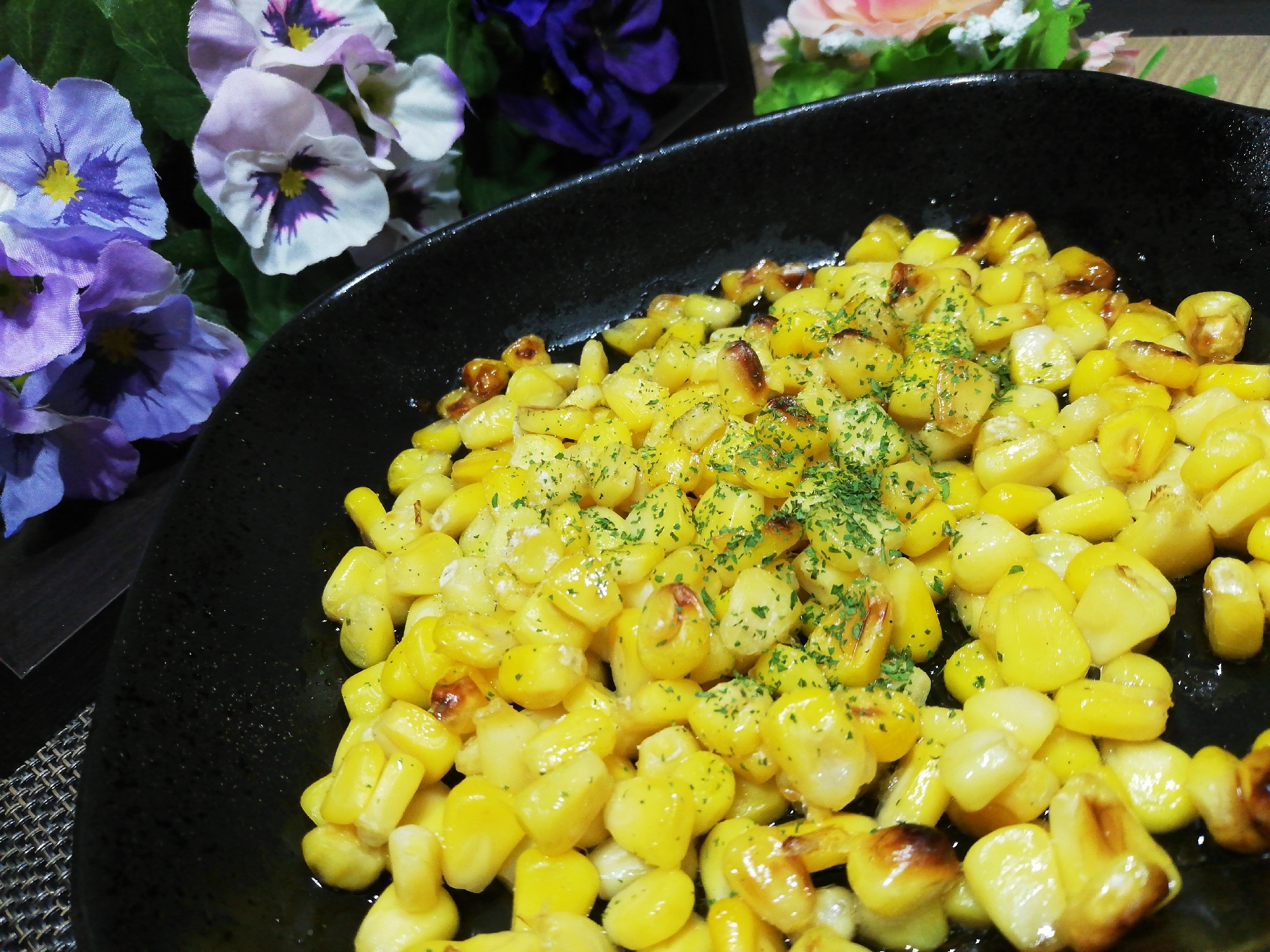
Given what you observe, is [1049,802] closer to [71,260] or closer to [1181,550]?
[1181,550]

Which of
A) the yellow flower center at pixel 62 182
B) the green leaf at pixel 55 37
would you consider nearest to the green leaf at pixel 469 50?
the green leaf at pixel 55 37

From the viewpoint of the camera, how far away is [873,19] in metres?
1.75

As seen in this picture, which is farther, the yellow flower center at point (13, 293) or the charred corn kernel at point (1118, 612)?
the yellow flower center at point (13, 293)

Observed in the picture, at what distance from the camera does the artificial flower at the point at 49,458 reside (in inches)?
50.0

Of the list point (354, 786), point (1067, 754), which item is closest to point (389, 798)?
point (354, 786)

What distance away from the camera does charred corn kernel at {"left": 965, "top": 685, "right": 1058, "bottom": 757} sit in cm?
91

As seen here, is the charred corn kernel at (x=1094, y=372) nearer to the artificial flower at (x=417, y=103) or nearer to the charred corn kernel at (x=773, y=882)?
the charred corn kernel at (x=773, y=882)

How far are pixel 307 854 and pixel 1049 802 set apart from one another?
0.72m

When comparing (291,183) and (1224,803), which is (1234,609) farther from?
(291,183)

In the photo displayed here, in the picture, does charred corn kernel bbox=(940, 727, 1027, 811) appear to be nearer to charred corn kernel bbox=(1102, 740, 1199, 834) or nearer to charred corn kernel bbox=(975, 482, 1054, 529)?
charred corn kernel bbox=(1102, 740, 1199, 834)

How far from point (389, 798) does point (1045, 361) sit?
96 cm

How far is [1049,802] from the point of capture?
0.89m

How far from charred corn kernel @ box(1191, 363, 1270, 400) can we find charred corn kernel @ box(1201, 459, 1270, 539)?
0.14 meters

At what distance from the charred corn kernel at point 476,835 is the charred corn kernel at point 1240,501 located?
810 millimetres
